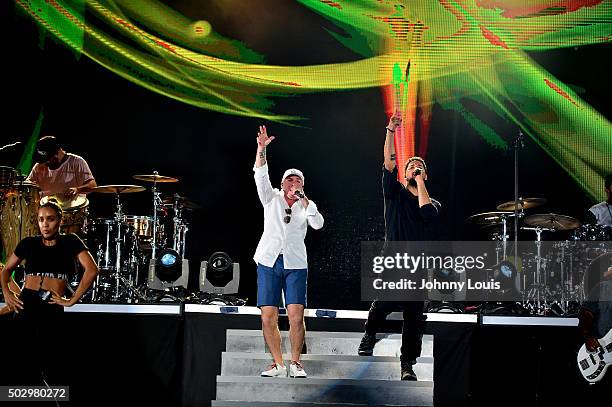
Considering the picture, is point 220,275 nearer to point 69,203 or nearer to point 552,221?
point 69,203

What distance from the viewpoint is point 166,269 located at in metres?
9.20

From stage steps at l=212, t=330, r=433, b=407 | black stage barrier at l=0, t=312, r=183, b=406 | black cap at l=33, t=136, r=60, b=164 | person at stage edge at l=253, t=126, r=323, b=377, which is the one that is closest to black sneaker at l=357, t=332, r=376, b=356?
stage steps at l=212, t=330, r=433, b=407

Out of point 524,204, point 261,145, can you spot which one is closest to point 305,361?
point 261,145

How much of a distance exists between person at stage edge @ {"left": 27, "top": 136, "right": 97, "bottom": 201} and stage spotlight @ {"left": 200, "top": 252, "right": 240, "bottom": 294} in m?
1.69

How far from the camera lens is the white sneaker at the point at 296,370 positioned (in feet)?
22.3

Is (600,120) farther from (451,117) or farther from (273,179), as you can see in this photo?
(273,179)

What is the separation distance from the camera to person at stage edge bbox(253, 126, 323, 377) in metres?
6.86

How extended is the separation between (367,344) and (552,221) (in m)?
3.18

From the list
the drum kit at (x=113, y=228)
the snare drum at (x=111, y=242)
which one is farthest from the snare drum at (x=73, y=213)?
the snare drum at (x=111, y=242)

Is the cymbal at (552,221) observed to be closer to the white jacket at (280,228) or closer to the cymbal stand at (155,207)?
the white jacket at (280,228)

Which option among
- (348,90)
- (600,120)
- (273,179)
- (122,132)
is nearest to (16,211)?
(122,132)

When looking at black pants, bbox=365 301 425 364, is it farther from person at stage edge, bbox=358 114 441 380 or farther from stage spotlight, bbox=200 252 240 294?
stage spotlight, bbox=200 252 240 294

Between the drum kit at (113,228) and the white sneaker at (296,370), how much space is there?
2.41 meters

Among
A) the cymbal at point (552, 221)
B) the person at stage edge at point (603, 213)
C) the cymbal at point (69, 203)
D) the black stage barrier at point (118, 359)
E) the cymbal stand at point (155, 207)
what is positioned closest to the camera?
the black stage barrier at point (118, 359)
